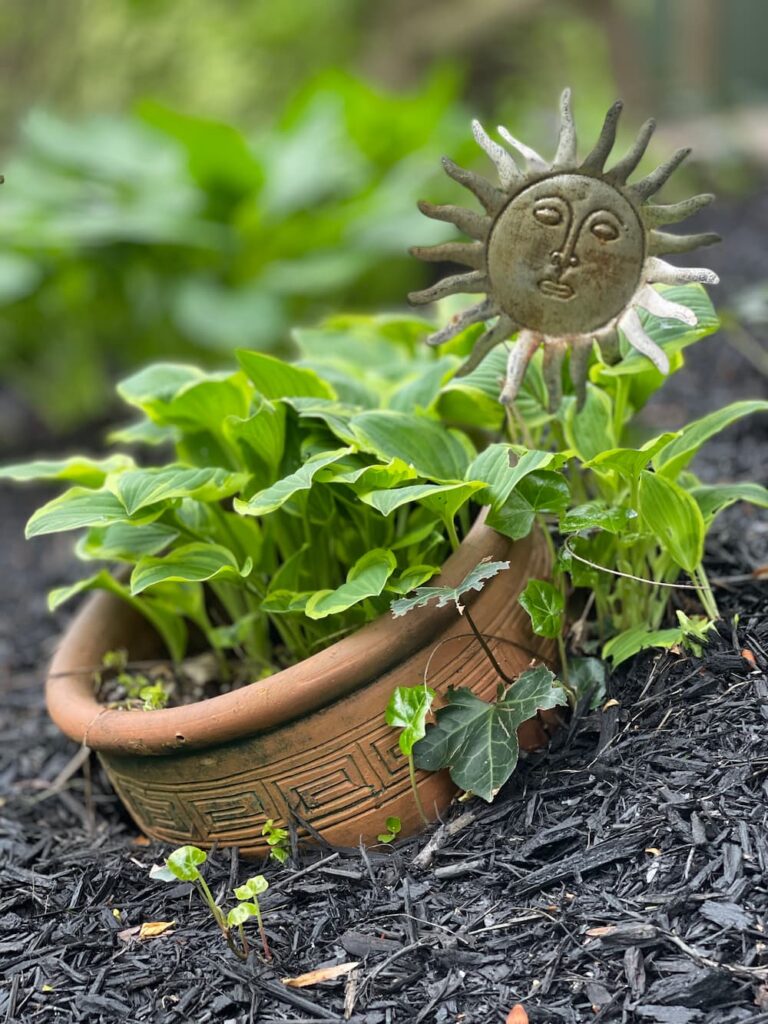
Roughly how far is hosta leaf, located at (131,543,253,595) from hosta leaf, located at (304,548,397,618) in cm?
18

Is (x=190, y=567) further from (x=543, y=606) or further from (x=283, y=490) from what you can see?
(x=543, y=606)

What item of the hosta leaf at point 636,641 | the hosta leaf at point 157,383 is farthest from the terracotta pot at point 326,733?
the hosta leaf at point 157,383

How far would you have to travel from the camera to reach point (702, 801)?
1518 mm

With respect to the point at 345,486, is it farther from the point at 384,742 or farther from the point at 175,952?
the point at 175,952

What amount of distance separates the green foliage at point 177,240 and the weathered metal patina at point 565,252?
2166mm

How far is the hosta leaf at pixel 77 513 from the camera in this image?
1.66 meters

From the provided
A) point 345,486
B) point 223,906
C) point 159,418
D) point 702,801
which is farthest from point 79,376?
point 702,801

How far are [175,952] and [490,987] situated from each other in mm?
476

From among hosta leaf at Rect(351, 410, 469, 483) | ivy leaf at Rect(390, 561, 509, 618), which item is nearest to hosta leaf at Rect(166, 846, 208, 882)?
ivy leaf at Rect(390, 561, 509, 618)

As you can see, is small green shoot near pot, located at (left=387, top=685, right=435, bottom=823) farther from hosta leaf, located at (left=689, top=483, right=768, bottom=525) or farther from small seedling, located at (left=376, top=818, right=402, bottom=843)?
hosta leaf, located at (left=689, top=483, right=768, bottom=525)

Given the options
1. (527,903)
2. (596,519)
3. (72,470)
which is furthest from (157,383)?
(527,903)

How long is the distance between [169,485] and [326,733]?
0.47m

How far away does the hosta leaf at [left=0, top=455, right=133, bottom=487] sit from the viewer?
1882mm

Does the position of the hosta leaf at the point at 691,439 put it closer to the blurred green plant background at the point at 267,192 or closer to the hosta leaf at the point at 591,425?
the hosta leaf at the point at 591,425
